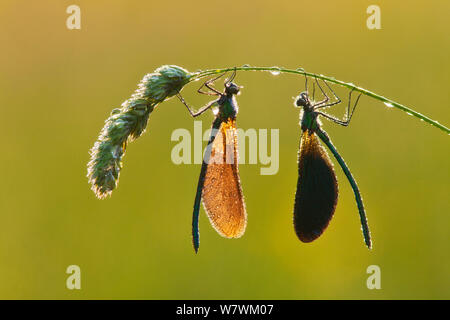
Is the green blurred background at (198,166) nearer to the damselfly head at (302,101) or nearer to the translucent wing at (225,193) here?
the translucent wing at (225,193)

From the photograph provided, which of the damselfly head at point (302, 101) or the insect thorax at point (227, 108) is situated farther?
the damselfly head at point (302, 101)

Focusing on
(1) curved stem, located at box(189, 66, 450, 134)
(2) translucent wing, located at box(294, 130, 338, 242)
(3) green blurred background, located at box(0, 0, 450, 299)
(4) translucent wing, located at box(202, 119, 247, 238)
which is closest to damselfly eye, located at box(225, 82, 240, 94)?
(4) translucent wing, located at box(202, 119, 247, 238)

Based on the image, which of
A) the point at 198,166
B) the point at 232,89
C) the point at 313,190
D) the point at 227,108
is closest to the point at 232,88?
the point at 232,89

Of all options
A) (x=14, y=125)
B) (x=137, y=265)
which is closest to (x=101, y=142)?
(x=137, y=265)

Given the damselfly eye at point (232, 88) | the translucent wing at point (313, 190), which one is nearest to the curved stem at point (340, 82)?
the damselfly eye at point (232, 88)

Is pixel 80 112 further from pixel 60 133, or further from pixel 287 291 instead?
pixel 287 291

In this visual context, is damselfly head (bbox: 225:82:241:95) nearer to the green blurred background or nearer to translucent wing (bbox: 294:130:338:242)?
translucent wing (bbox: 294:130:338:242)
